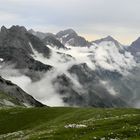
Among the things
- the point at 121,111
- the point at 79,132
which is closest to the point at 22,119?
the point at 121,111

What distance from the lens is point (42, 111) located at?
115 metres

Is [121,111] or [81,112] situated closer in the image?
[121,111]

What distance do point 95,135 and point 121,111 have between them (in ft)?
125

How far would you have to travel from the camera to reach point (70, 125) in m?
70.6

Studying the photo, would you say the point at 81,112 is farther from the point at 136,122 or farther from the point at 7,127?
the point at 136,122

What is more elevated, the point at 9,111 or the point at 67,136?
the point at 9,111

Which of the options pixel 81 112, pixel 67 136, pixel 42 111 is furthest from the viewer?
pixel 42 111

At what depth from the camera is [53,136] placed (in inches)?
2420

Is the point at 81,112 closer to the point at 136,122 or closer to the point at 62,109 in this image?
the point at 62,109

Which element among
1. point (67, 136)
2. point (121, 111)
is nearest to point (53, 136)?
point (67, 136)

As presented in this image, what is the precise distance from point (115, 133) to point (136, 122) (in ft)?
41.3

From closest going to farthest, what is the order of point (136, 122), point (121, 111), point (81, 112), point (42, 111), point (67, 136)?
1. point (67, 136)
2. point (136, 122)
3. point (121, 111)
4. point (81, 112)
5. point (42, 111)

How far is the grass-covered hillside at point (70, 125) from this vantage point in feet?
190

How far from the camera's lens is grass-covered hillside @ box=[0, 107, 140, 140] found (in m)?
58.1
